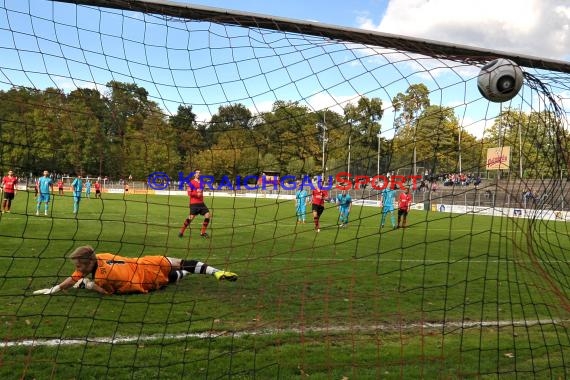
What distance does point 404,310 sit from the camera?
227 inches

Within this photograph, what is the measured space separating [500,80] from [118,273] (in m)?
4.46

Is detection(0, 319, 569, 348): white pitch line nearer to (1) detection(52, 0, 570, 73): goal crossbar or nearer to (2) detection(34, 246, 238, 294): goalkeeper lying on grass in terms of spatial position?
(2) detection(34, 246, 238, 294): goalkeeper lying on grass

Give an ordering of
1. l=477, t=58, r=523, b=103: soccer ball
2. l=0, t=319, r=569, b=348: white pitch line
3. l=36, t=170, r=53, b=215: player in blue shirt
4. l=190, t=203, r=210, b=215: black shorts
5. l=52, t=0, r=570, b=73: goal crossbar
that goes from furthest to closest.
Answer: l=190, t=203, r=210, b=215: black shorts, l=36, t=170, r=53, b=215: player in blue shirt, l=0, t=319, r=569, b=348: white pitch line, l=52, t=0, r=570, b=73: goal crossbar, l=477, t=58, r=523, b=103: soccer ball

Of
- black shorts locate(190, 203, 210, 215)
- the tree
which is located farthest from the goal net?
black shorts locate(190, 203, 210, 215)

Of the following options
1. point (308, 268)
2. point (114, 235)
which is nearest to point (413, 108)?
point (308, 268)

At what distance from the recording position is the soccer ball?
3.69m

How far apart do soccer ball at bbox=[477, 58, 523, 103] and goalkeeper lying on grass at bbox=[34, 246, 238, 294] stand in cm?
396

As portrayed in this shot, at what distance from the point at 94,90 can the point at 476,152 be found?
3.45 m

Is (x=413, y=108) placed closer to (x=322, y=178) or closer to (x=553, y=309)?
(x=322, y=178)

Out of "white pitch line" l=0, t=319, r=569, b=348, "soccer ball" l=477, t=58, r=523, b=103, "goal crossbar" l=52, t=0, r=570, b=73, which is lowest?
"white pitch line" l=0, t=319, r=569, b=348

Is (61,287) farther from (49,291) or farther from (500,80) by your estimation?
(500,80)

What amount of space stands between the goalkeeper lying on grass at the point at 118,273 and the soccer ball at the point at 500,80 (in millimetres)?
3961

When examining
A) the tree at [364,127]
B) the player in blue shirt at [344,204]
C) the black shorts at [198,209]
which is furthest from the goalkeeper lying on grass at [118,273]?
the black shorts at [198,209]

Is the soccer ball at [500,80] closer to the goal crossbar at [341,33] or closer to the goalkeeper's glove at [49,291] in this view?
the goal crossbar at [341,33]
